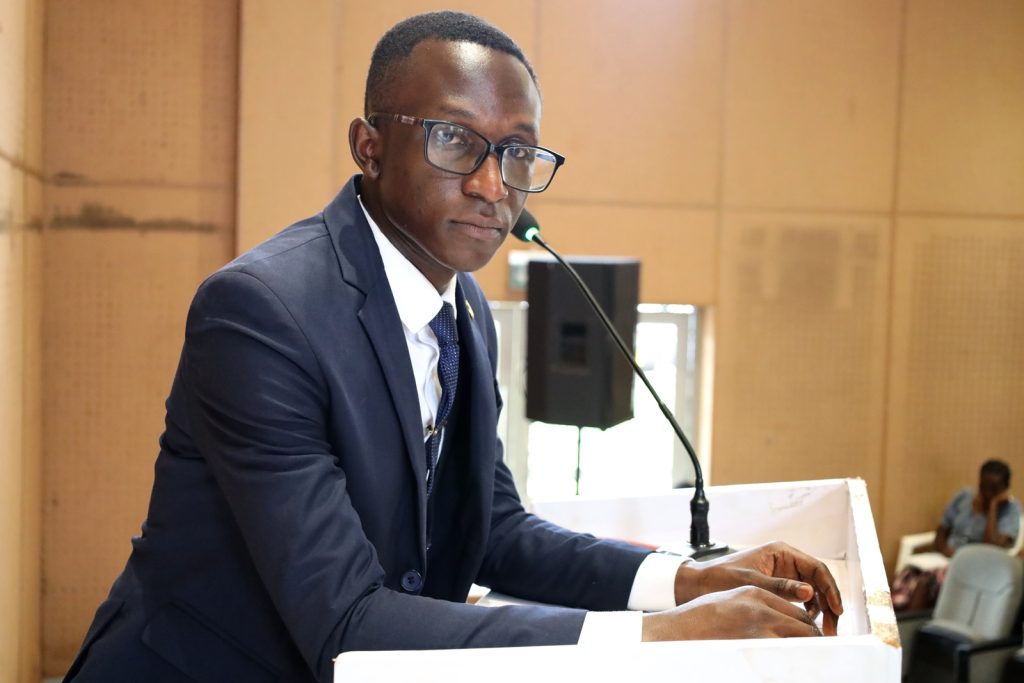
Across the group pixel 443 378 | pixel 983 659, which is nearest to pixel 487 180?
pixel 443 378

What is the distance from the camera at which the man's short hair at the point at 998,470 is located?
15.3ft

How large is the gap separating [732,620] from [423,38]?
0.74 m

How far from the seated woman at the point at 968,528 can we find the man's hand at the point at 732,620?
4.02 metres

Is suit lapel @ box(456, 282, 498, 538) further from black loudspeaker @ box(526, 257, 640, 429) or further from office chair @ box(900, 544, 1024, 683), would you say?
office chair @ box(900, 544, 1024, 683)

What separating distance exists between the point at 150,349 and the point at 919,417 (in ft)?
12.0

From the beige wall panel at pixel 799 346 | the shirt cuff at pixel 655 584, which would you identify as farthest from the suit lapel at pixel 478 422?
the beige wall panel at pixel 799 346

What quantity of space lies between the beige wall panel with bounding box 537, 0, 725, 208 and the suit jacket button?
3674mm

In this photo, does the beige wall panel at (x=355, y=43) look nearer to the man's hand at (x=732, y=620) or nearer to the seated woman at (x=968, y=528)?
the seated woman at (x=968, y=528)

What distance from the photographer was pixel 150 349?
452 centimetres

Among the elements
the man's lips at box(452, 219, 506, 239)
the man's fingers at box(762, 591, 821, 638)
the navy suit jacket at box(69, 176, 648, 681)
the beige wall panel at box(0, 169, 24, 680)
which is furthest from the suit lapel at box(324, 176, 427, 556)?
the beige wall panel at box(0, 169, 24, 680)

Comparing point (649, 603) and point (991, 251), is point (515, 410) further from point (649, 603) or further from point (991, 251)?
point (649, 603)

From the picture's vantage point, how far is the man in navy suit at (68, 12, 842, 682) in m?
1.02

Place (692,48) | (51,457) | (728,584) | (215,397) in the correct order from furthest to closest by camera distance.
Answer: (692,48) < (51,457) < (728,584) < (215,397)

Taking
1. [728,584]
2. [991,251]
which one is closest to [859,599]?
[728,584]
